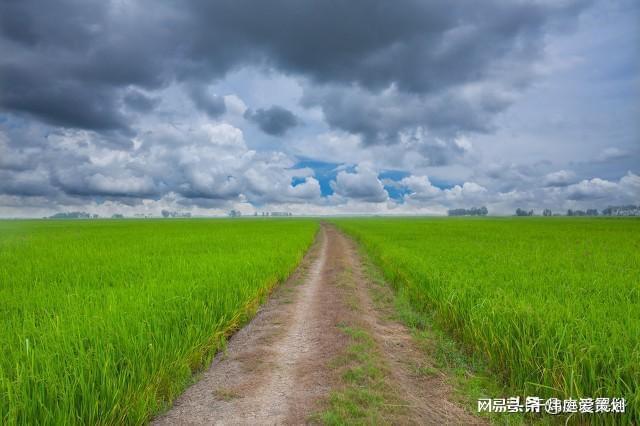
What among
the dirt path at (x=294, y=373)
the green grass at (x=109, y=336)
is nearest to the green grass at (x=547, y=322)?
the dirt path at (x=294, y=373)

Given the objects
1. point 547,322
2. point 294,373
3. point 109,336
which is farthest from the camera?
point 294,373

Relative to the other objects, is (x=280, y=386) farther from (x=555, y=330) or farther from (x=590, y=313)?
(x=590, y=313)

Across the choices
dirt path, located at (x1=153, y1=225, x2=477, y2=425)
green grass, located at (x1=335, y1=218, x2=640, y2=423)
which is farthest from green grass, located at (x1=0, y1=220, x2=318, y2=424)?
green grass, located at (x1=335, y1=218, x2=640, y2=423)

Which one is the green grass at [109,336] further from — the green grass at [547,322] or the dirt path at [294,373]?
the green grass at [547,322]

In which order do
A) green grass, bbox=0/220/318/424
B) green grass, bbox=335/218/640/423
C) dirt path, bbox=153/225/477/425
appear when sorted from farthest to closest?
1. dirt path, bbox=153/225/477/425
2. green grass, bbox=335/218/640/423
3. green grass, bbox=0/220/318/424

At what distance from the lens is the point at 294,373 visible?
487cm

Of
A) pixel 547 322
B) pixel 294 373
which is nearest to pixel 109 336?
pixel 294 373

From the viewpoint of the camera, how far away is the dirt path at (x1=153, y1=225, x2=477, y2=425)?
3.90 m

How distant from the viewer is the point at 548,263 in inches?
424

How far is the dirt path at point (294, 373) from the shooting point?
390 cm

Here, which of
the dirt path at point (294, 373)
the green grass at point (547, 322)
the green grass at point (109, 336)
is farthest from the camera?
the dirt path at point (294, 373)

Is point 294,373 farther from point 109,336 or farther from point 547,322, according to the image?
point 547,322

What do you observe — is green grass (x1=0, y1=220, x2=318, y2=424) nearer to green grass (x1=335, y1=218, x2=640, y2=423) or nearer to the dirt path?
the dirt path

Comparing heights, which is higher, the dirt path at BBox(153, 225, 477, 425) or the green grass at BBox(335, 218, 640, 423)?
the green grass at BBox(335, 218, 640, 423)
